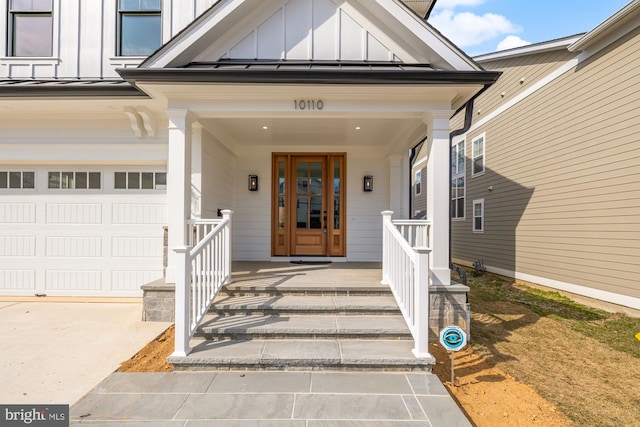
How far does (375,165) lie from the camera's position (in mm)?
6680

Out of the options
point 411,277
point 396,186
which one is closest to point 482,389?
point 411,277

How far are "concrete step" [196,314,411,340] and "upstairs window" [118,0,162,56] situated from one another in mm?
4679

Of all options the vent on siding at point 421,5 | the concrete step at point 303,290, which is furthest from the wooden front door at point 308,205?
the vent on siding at point 421,5

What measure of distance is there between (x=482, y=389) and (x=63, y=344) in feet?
14.0

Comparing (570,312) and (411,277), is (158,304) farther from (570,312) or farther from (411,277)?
(570,312)

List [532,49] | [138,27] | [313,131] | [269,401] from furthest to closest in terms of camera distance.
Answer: [532,49] → [313,131] → [138,27] → [269,401]

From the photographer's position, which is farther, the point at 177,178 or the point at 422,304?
the point at 177,178

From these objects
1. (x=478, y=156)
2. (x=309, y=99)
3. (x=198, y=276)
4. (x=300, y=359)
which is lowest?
(x=300, y=359)

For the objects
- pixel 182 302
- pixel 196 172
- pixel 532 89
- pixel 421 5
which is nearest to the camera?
pixel 182 302

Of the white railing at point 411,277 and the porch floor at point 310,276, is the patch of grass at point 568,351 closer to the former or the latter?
the white railing at point 411,277

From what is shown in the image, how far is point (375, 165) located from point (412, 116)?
92.4 inches

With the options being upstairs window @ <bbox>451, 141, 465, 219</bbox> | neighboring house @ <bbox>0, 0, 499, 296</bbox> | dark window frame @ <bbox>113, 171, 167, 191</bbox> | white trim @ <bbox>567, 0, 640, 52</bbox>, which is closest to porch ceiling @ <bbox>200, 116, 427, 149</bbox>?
neighboring house @ <bbox>0, 0, 499, 296</bbox>

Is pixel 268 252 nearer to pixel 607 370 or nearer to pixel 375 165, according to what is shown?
pixel 375 165

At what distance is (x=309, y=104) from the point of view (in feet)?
13.7
